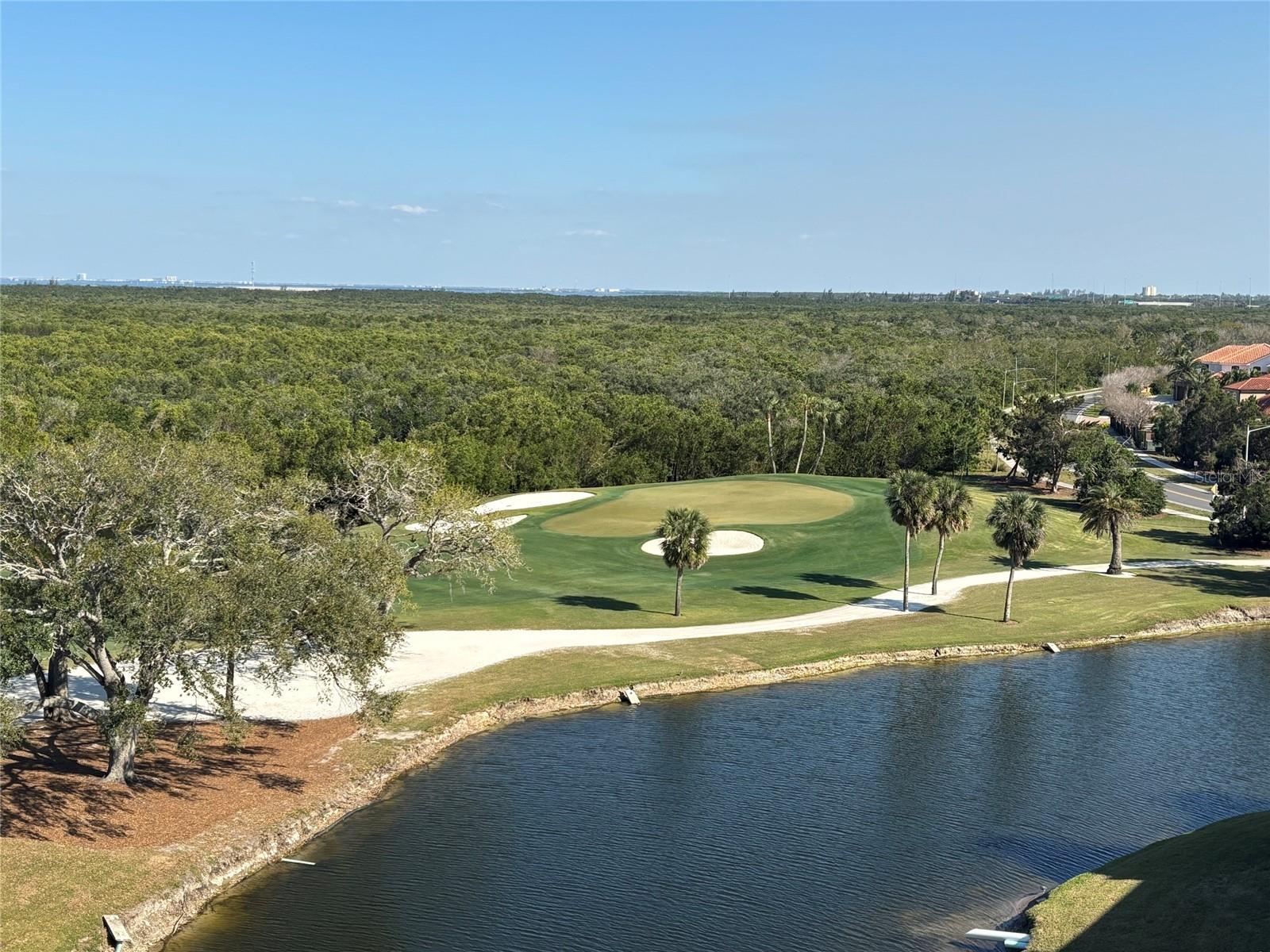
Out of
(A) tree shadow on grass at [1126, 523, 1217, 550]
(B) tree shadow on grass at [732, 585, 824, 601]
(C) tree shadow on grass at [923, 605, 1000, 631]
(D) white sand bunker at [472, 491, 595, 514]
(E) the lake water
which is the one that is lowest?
(E) the lake water

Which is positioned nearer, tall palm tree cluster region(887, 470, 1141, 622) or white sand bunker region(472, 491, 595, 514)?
tall palm tree cluster region(887, 470, 1141, 622)

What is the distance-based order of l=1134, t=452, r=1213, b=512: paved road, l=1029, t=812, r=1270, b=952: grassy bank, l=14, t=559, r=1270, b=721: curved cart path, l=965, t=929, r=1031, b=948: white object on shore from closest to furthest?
l=1029, t=812, r=1270, b=952: grassy bank < l=965, t=929, r=1031, b=948: white object on shore < l=14, t=559, r=1270, b=721: curved cart path < l=1134, t=452, r=1213, b=512: paved road

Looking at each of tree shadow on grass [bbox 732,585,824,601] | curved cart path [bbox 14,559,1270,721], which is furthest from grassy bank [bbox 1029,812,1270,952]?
tree shadow on grass [bbox 732,585,824,601]

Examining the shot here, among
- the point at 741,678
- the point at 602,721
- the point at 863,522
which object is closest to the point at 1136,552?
the point at 863,522

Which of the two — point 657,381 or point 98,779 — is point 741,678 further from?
point 657,381

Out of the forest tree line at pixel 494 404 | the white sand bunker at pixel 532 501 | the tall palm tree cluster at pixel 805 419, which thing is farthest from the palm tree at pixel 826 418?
the white sand bunker at pixel 532 501

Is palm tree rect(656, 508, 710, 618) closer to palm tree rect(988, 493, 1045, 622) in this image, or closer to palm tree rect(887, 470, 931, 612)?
palm tree rect(887, 470, 931, 612)
